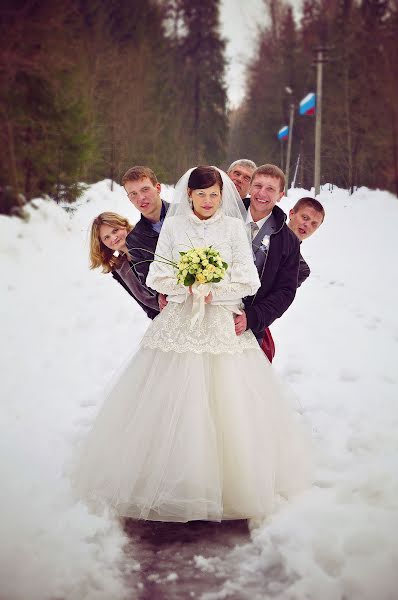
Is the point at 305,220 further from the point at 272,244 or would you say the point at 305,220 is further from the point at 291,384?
the point at 291,384

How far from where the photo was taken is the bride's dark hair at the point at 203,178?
97.3 inches

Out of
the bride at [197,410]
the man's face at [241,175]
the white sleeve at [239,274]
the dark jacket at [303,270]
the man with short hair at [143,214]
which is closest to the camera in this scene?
the bride at [197,410]

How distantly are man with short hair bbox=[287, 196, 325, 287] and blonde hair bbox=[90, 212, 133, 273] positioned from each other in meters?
1.09

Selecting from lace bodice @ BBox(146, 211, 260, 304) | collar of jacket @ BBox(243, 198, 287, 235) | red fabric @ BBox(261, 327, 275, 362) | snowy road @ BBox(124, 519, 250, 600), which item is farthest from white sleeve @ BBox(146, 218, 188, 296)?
snowy road @ BBox(124, 519, 250, 600)

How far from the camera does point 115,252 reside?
3443mm

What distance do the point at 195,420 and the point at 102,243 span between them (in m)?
1.39

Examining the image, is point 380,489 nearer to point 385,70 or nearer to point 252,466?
point 252,466

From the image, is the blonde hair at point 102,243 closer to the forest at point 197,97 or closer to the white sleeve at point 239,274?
the forest at point 197,97

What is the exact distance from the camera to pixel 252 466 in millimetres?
2449

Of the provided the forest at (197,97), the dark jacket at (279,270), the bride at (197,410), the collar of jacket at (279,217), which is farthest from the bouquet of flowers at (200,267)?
the forest at (197,97)

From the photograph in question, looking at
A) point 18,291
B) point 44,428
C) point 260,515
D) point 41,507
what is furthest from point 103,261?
point 260,515

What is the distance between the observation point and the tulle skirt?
2375 mm

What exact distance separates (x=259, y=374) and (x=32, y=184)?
1.62 m

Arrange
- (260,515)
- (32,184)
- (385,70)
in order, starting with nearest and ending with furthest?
(260,515)
(32,184)
(385,70)
